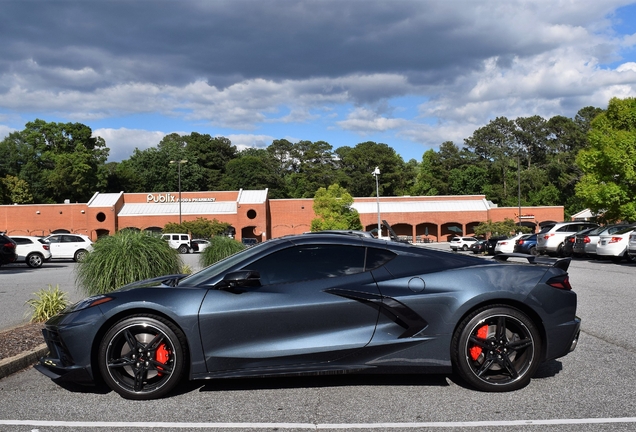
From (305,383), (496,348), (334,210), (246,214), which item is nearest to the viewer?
(496,348)

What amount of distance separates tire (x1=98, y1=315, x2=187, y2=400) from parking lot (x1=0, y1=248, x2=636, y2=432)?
0.13 metres

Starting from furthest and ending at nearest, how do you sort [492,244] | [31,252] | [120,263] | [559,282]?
[492,244] → [31,252] → [120,263] → [559,282]

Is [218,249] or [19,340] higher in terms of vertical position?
[218,249]

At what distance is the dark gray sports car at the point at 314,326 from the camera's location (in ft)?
15.9

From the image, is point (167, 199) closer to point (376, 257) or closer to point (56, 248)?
point (56, 248)

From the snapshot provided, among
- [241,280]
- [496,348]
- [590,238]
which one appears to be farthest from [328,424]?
[590,238]

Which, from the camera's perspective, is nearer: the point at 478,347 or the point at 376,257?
the point at 478,347

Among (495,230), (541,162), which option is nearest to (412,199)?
(495,230)

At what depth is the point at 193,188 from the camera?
95.8 meters

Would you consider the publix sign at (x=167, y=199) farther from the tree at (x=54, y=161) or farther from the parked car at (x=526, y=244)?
the parked car at (x=526, y=244)

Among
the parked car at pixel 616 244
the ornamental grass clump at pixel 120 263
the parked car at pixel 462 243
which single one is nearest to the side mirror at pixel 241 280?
the ornamental grass clump at pixel 120 263

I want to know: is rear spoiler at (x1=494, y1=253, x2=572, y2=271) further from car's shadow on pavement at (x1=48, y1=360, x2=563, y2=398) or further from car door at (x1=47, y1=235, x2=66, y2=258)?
car door at (x1=47, y1=235, x2=66, y2=258)

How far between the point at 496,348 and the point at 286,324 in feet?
6.00

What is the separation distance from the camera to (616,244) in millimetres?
21750
